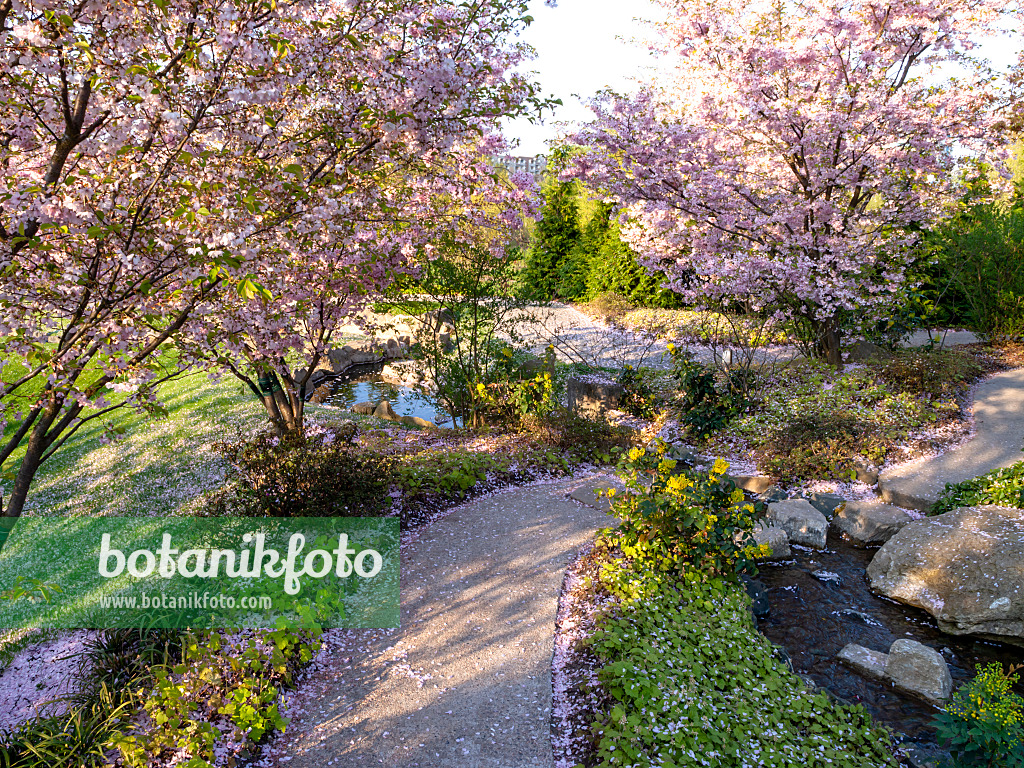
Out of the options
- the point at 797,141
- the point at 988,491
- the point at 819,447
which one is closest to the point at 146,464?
the point at 819,447

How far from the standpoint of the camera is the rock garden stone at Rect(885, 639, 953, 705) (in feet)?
11.8

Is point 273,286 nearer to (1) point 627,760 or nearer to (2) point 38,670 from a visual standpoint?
(2) point 38,670

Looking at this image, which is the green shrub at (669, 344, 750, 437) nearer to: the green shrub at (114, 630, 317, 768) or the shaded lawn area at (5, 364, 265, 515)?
the shaded lawn area at (5, 364, 265, 515)

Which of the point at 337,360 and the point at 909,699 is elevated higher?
the point at 337,360

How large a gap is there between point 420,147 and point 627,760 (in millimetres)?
4034

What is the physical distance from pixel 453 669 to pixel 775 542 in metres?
3.14

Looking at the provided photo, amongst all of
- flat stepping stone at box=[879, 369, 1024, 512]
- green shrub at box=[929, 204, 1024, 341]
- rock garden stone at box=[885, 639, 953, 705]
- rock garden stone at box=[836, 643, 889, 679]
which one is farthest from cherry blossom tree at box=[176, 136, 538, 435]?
green shrub at box=[929, 204, 1024, 341]

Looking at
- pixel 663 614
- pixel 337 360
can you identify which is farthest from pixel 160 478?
pixel 337 360

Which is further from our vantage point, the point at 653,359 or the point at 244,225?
the point at 653,359

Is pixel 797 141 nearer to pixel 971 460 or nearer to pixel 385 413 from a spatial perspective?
pixel 971 460

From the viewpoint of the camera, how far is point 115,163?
2885mm

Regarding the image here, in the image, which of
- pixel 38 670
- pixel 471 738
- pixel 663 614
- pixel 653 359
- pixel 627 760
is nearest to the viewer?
pixel 627 760

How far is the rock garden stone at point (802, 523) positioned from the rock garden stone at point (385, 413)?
5323mm

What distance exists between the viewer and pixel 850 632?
14.0ft
